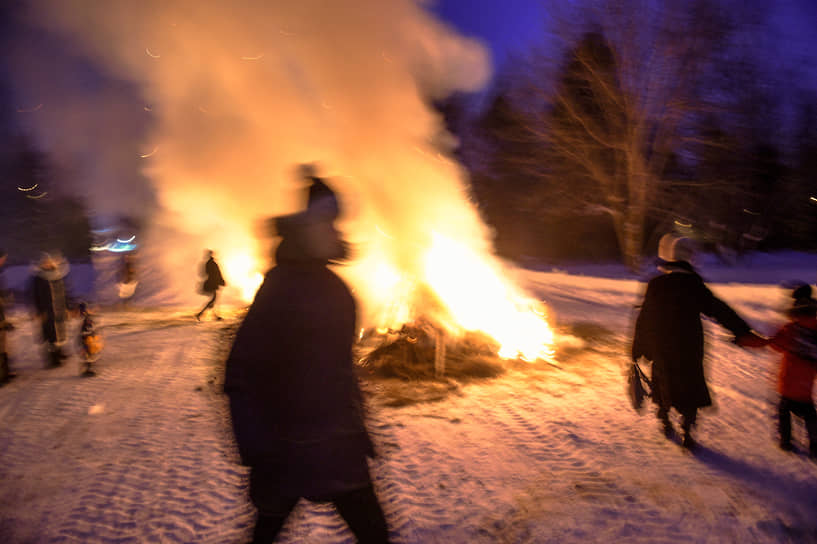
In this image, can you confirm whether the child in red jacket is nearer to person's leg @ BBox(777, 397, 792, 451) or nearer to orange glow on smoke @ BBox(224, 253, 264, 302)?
person's leg @ BBox(777, 397, 792, 451)

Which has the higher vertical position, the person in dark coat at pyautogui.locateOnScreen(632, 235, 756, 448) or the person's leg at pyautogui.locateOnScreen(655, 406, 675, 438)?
the person in dark coat at pyautogui.locateOnScreen(632, 235, 756, 448)

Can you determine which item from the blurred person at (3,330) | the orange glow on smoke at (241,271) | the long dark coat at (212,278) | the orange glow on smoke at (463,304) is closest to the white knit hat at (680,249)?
the orange glow on smoke at (463,304)

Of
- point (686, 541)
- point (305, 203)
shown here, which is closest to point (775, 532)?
point (686, 541)

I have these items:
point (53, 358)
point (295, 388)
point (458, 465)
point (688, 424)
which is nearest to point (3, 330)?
point (53, 358)

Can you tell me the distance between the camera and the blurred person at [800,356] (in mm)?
3857

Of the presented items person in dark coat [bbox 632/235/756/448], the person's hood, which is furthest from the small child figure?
person in dark coat [bbox 632/235/756/448]

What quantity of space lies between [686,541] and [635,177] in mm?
18656

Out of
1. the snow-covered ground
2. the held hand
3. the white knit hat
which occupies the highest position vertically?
the white knit hat

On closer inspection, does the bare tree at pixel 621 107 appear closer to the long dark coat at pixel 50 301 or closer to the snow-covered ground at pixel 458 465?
the snow-covered ground at pixel 458 465

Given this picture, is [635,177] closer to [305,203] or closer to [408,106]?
[408,106]

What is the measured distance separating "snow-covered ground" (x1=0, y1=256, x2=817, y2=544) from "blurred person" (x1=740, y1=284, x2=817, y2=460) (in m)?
0.46

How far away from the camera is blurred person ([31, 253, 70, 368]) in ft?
22.7

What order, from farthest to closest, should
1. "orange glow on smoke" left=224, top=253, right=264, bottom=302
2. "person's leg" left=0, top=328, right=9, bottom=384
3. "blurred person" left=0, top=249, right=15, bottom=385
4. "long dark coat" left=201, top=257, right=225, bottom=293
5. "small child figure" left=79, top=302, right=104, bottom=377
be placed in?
"orange glow on smoke" left=224, top=253, right=264, bottom=302
"long dark coat" left=201, top=257, right=225, bottom=293
"small child figure" left=79, top=302, right=104, bottom=377
"person's leg" left=0, top=328, right=9, bottom=384
"blurred person" left=0, top=249, right=15, bottom=385

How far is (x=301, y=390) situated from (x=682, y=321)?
3321mm
